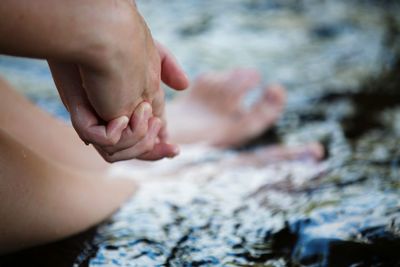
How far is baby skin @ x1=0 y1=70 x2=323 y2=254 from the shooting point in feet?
3.56

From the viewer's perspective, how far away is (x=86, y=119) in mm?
907

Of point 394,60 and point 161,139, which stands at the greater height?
point 394,60

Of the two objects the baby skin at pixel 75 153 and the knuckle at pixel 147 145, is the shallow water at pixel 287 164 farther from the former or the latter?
the knuckle at pixel 147 145

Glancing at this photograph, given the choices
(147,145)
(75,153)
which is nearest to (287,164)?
(75,153)

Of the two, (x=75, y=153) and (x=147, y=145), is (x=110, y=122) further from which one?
(x=75, y=153)

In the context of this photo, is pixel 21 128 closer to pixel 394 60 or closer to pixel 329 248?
pixel 329 248

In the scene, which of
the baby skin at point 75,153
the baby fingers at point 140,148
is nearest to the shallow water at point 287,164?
the baby skin at point 75,153

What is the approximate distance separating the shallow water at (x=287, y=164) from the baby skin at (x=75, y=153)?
0.19 ft

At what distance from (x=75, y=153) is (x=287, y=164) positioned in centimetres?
62

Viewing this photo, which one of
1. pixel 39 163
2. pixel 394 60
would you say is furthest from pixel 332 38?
pixel 39 163

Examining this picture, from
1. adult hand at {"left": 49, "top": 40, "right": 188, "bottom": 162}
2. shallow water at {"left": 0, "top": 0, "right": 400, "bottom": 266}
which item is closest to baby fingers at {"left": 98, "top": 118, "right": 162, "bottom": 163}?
adult hand at {"left": 49, "top": 40, "right": 188, "bottom": 162}

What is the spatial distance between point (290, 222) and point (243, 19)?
196 cm

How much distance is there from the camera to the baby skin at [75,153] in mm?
1084

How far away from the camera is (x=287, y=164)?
1.76 metres
